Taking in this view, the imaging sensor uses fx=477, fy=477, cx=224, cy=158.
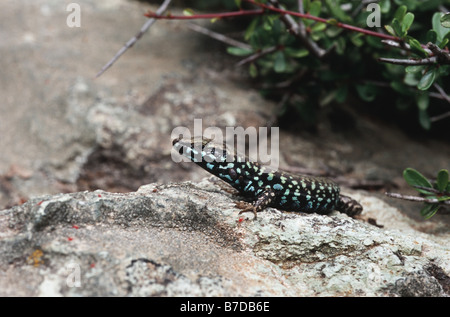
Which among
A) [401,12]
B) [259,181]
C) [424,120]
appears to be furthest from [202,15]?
[424,120]

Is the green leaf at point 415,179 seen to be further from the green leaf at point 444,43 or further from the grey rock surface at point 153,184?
the green leaf at point 444,43

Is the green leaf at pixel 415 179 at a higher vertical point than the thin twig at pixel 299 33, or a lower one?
lower

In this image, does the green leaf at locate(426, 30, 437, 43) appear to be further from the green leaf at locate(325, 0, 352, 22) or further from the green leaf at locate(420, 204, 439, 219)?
the green leaf at locate(420, 204, 439, 219)

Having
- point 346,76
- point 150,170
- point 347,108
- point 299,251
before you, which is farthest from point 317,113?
point 299,251

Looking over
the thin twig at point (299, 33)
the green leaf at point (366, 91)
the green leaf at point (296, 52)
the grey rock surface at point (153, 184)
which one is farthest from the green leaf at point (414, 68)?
the green leaf at point (366, 91)
